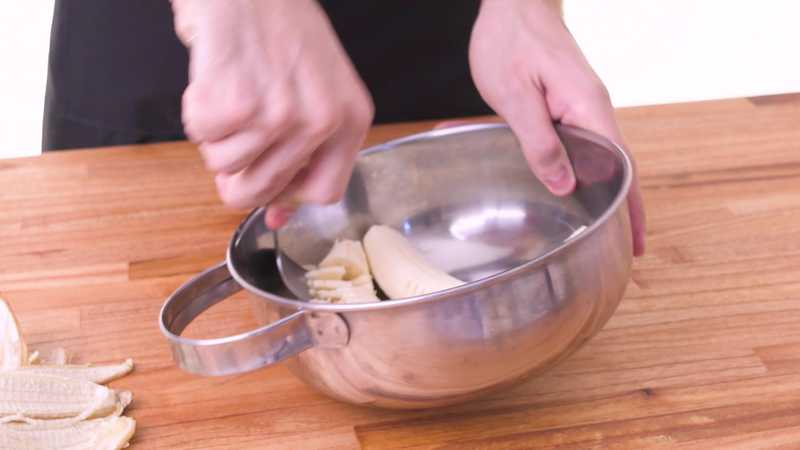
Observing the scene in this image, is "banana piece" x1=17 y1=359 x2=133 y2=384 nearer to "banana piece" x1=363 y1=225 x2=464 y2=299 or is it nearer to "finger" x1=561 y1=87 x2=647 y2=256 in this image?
"banana piece" x1=363 y1=225 x2=464 y2=299

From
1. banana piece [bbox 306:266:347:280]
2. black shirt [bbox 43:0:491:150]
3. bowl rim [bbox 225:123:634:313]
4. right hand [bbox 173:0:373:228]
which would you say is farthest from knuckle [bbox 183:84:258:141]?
black shirt [bbox 43:0:491:150]

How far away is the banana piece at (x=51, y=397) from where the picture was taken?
2.34ft

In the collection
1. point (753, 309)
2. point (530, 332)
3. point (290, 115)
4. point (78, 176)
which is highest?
point (290, 115)

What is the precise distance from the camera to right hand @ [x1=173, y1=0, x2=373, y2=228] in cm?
58

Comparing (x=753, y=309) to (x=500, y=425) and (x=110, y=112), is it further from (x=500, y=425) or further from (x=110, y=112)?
(x=110, y=112)

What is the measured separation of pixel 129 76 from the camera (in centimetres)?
114

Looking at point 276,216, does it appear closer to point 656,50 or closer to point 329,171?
point 329,171

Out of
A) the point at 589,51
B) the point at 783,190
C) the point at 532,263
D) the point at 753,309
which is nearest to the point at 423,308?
the point at 532,263

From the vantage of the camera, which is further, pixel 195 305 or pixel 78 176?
pixel 78 176

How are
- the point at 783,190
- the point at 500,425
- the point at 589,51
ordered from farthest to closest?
the point at 589,51 → the point at 783,190 → the point at 500,425

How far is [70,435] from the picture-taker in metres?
0.70

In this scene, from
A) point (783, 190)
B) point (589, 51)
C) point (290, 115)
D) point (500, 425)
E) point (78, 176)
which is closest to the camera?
point (290, 115)

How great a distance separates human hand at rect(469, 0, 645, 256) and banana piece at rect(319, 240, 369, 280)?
0.51 ft

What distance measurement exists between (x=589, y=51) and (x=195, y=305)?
266 centimetres
